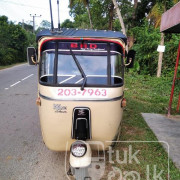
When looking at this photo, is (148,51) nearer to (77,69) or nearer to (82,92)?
(77,69)

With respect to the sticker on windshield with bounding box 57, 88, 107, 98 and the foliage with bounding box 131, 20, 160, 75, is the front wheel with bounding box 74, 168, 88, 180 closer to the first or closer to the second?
the sticker on windshield with bounding box 57, 88, 107, 98

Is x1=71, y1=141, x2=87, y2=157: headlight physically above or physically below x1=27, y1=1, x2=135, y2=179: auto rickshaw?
below

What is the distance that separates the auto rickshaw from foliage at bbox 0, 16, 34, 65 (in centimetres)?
A: 2156

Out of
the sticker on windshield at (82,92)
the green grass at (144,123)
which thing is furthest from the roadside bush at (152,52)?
the sticker on windshield at (82,92)

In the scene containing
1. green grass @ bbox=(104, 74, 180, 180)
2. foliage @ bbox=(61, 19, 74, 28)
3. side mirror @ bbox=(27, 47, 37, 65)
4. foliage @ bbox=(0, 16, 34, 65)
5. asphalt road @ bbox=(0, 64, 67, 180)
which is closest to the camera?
asphalt road @ bbox=(0, 64, 67, 180)

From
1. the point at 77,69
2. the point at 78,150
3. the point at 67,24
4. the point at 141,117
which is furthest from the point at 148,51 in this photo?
the point at 67,24

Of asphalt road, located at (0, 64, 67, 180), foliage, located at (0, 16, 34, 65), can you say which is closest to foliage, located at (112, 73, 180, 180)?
asphalt road, located at (0, 64, 67, 180)

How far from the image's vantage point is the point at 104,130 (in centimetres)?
325

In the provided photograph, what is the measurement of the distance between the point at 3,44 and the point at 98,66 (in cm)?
2375

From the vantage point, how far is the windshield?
333 centimetres

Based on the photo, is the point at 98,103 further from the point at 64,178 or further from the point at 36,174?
the point at 36,174

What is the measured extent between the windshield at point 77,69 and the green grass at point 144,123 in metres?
1.63

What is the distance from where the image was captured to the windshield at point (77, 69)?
333 centimetres

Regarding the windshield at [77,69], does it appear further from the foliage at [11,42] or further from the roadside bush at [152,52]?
the foliage at [11,42]
